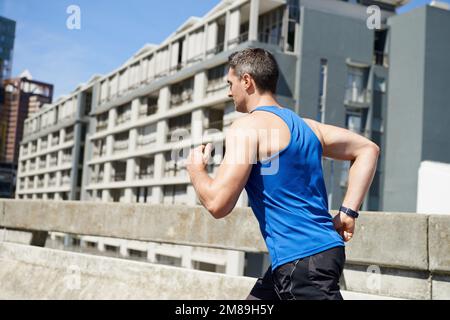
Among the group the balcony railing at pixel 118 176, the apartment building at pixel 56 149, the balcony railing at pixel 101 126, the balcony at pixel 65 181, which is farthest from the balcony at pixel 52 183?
the balcony railing at pixel 118 176

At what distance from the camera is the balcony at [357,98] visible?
44978mm

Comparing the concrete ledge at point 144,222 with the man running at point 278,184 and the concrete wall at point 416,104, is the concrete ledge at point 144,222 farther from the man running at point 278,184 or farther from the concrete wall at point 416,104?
the concrete wall at point 416,104

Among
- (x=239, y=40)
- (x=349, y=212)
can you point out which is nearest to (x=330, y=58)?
(x=239, y=40)

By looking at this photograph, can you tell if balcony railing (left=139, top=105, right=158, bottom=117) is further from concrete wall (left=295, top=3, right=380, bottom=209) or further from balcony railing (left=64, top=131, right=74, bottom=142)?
balcony railing (left=64, top=131, right=74, bottom=142)

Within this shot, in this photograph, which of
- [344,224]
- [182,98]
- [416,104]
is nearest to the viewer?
[344,224]

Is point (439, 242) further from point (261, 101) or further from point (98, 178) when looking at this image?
point (98, 178)

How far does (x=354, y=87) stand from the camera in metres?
45.7

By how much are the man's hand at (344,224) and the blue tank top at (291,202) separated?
268 millimetres

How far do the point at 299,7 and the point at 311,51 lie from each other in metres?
4.16

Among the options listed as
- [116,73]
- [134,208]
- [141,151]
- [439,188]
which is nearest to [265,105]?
[134,208]

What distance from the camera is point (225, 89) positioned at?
44688 millimetres

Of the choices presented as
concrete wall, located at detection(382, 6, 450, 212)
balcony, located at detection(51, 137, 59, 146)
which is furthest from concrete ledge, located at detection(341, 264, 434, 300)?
balcony, located at detection(51, 137, 59, 146)

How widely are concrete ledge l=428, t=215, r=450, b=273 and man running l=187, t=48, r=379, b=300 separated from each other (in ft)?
5.75

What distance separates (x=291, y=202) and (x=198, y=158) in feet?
1.45
